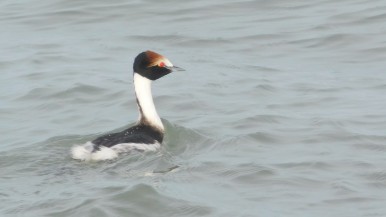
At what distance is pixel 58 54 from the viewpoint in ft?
50.8

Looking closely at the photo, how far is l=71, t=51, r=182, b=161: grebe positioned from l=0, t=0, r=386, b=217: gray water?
0.12m

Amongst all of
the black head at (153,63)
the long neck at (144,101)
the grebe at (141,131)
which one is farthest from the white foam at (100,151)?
the black head at (153,63)

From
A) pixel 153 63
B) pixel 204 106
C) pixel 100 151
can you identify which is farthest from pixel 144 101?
pixel 204 106

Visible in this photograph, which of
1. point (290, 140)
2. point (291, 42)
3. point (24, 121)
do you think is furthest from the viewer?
point (291, 42)

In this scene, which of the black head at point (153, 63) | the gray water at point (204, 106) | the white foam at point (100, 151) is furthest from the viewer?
the black head at point (153, 63)

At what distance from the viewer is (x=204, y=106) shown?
12836mm

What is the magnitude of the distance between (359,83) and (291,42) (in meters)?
2.14

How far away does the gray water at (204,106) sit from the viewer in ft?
30.7

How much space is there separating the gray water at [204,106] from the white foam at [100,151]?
0.09 metres

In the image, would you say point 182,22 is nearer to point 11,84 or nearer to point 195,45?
point 195,45

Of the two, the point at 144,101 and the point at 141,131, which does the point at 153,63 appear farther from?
the point at 141,131

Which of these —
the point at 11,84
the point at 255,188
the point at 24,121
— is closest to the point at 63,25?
the point at 11,84

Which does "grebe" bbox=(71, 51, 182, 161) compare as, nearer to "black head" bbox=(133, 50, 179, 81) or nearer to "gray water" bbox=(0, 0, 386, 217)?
"black head" bbox=(133, 50, 179, 81)

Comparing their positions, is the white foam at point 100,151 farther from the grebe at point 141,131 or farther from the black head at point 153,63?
the black head at point 153,63
